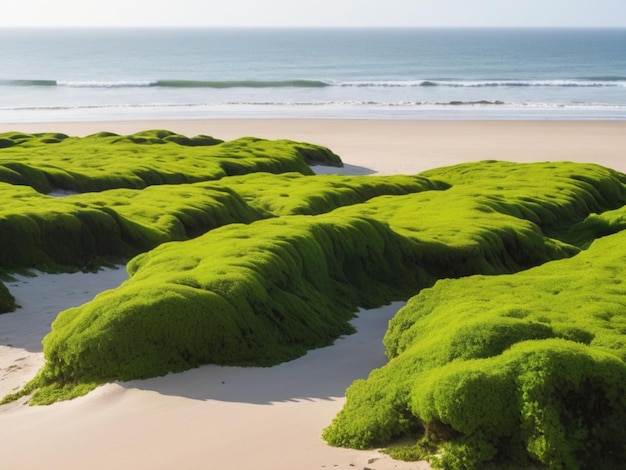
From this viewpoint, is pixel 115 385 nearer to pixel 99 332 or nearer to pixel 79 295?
pixel 99 332

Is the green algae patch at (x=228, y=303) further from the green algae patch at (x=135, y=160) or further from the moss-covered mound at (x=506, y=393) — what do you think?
the green algae patch at (x=135, y=160)

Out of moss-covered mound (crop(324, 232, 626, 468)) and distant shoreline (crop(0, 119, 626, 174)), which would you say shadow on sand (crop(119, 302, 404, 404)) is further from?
distant shoreline (crop(0, 119, 626, 174))

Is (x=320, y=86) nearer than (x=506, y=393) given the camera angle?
No

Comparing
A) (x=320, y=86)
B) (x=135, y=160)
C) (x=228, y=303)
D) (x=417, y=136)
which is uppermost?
(x=228, y=303)

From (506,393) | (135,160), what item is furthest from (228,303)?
(135,160)

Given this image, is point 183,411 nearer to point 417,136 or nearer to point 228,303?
point 228,303

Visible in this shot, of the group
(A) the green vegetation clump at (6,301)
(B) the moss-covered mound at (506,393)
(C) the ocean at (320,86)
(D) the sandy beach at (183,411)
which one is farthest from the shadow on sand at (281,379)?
(C) the ocean at (320,86)

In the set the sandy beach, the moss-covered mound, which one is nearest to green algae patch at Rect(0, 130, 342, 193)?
the sandy beach

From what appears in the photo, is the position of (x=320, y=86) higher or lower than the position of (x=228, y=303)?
lower

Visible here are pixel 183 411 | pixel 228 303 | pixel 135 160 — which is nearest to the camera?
pixel 183 411
